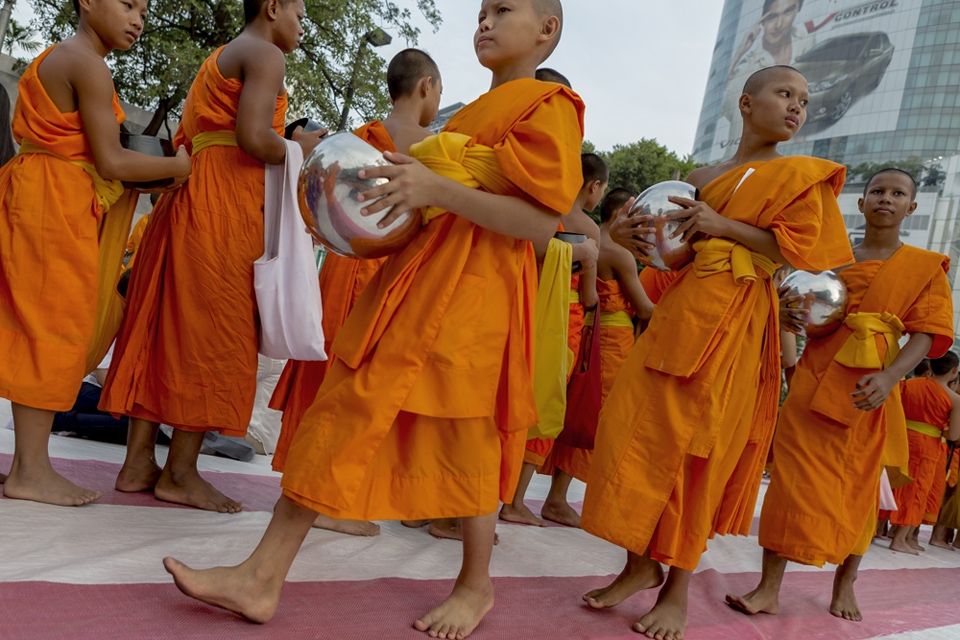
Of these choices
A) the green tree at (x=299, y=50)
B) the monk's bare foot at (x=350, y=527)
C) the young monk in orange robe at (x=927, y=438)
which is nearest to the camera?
the monk's bare foot at (x=350, y=527)

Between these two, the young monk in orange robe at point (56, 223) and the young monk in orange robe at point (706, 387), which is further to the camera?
the young monk in orange robe at point (56, 223)

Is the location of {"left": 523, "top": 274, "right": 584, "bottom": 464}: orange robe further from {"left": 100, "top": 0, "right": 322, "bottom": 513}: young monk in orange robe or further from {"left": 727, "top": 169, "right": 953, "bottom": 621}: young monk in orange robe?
{"left": 100, "top": 0, "right": 322, "bottom": 513}: young monk in orange robe

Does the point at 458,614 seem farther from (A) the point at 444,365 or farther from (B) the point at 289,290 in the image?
(B) the point at 289,290

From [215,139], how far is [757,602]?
2875 millimetres

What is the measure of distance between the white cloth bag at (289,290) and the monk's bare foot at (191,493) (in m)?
0.60

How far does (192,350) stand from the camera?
126 inches

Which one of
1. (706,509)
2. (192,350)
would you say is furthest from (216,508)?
(706,509)

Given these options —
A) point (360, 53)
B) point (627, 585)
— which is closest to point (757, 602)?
point (627, 585)

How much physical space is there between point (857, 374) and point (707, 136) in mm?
76611

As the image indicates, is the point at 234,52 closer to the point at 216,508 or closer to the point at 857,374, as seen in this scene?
the point at 216,508

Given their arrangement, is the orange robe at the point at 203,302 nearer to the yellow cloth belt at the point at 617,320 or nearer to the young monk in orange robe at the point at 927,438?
the yellow cloth belt at the point at 617,320

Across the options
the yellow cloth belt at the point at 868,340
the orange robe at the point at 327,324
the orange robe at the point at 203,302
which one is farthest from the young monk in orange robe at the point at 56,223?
the yellow cloth belt at the point at 868,340

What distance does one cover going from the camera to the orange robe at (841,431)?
3.43m

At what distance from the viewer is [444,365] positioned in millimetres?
2066
